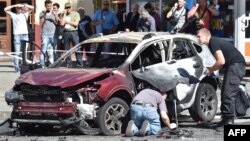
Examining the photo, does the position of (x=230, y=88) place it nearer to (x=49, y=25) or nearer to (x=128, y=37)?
(x=128, y=37)

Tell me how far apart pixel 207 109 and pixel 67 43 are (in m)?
7.84

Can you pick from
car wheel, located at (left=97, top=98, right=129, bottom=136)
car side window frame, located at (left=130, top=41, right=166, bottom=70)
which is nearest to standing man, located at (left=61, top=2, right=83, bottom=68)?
car side window frame, located at (left=130, top=41, right=166, bottom=70)

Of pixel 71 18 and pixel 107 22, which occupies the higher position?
pixel 71 18

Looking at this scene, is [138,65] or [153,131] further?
[138,65]

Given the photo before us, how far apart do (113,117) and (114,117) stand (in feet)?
0.07

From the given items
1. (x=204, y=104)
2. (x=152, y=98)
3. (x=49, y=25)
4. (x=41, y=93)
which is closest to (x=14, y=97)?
(x=41, y=93)

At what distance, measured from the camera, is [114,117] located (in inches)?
447

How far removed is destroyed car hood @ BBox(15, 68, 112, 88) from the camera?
11.1m

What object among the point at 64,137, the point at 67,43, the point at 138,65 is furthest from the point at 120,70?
the point at 67,43

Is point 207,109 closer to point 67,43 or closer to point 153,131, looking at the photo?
point 153,131

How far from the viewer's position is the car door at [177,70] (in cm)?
1180

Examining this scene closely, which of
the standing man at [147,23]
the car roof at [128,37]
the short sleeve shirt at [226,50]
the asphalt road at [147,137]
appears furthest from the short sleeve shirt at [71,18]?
the short sleeve shirt at [226,50]

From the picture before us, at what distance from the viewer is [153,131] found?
36.9 feet

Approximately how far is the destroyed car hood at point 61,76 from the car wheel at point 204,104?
6.09 ft
